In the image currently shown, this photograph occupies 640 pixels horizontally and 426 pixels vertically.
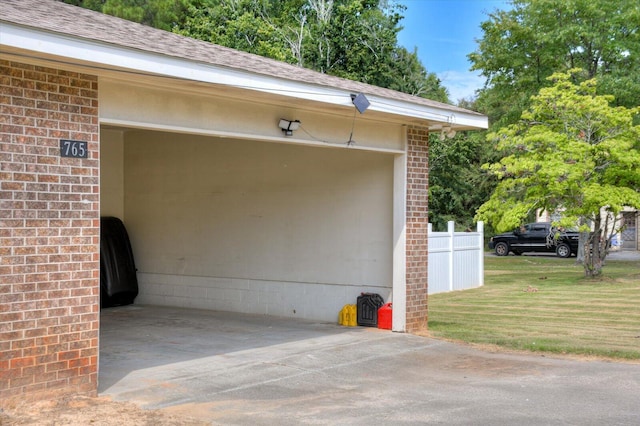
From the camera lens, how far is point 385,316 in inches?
473

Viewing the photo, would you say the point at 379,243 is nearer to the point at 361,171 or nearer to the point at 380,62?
the point at 361,171

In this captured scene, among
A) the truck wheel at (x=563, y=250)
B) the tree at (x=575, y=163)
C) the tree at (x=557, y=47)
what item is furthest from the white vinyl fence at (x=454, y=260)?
the truck wheel at (x=563, y=250)

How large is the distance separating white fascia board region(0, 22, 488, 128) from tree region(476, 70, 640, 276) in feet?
33.7

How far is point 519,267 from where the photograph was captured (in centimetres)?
2731

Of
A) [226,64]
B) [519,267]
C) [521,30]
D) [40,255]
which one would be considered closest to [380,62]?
[521,30]

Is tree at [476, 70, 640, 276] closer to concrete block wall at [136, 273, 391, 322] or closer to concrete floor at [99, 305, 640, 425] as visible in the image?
concrete block wall at [136, 273, 391, 322]

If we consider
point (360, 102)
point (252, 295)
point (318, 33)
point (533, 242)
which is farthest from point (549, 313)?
point (533, 242)

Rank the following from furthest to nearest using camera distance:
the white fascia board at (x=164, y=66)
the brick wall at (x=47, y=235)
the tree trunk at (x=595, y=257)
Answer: the tree trunk at (x=595, y=257) → the brick wall at (x=47, y=235) → the white fascia board at (x=164, y=66)

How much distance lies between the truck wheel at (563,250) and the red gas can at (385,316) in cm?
2331

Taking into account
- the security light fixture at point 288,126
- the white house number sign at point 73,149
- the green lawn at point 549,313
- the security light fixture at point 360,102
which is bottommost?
the green lawn at point 549,313

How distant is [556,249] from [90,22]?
28882mm

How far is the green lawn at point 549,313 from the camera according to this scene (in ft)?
36.1

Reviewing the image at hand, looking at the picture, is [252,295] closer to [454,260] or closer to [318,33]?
[454,260]

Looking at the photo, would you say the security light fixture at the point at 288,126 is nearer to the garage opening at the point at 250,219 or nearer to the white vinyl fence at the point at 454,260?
the garage opening at the point at 250,219
